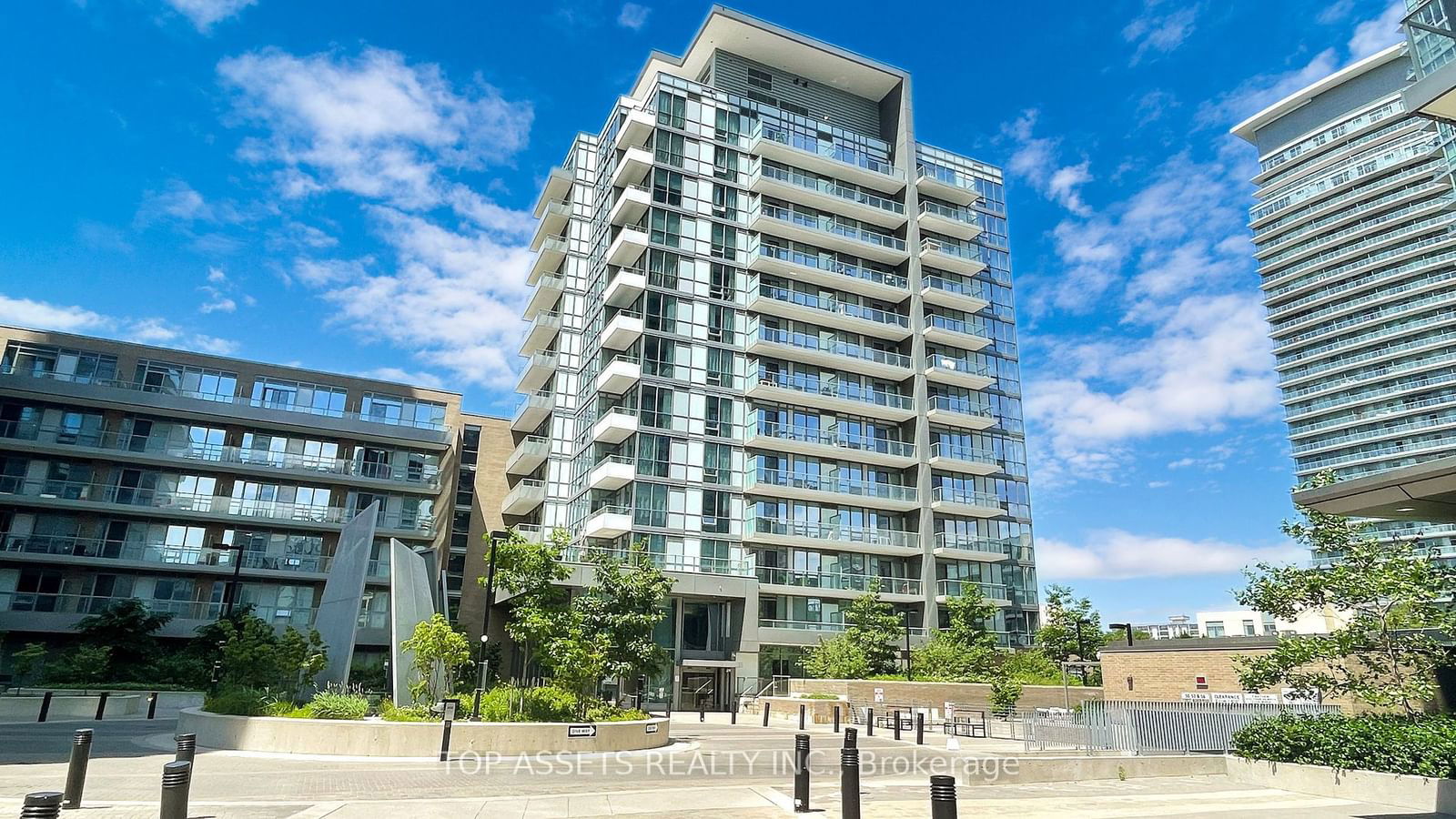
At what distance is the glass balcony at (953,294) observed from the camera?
5909cm

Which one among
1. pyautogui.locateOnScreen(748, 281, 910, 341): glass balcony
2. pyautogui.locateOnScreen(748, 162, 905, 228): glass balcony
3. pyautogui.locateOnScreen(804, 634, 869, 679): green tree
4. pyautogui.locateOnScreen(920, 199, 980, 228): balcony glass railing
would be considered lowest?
pyautogui.locateOnScreen(804, 634, 869, 679): green tree

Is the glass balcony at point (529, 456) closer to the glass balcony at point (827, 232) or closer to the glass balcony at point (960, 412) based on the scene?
the glass balcony at point (827, 232)

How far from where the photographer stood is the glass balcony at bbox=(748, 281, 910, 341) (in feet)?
176

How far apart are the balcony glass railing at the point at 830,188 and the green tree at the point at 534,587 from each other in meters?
37.0

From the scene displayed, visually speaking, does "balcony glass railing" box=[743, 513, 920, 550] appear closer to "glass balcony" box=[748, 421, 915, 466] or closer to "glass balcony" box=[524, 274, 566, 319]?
"glass balcony" box=[748, 421, 915, 466]

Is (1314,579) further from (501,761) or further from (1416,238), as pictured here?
(1416,238)

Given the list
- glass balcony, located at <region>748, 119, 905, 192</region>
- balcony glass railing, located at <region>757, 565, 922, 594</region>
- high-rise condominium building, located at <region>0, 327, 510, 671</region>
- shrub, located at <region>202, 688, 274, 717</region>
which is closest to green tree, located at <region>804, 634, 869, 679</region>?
balcony glass railing, located at <region>757, 565, 922, 594</region>

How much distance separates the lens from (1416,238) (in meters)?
99.6

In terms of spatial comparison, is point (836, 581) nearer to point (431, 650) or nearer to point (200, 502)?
point (431, 650)

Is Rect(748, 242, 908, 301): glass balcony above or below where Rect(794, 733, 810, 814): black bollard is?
above

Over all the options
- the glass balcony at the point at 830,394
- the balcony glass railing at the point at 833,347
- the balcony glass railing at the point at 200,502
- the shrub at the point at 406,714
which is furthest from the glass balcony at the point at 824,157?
the shrub at the point at 406,714

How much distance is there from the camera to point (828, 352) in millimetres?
54719

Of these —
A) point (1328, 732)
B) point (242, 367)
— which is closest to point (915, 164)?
point (242, 367)

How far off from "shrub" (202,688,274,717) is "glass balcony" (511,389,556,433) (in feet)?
106
